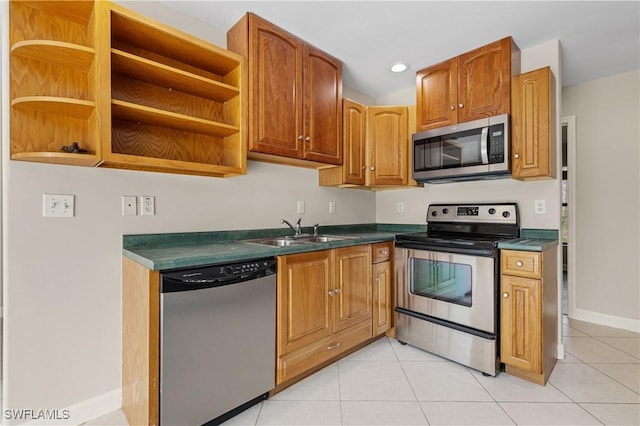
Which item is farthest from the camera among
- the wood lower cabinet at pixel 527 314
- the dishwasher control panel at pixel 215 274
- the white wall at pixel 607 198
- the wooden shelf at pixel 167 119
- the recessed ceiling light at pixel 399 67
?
the white wall at pixel 607 198

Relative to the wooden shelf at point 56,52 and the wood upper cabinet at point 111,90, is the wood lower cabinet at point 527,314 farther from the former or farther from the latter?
the wooden shelf at point 56,52

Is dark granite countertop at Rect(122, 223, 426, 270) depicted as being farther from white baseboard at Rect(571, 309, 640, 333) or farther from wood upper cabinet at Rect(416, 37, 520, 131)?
white baseboard at Rect(571, 309, 640, 333)

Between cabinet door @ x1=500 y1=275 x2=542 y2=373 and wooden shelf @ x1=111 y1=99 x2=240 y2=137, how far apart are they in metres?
2.12

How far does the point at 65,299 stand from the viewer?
158 centimetres

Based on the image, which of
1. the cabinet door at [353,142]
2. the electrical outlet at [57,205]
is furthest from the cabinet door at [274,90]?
the electrical outlet at [57,205]

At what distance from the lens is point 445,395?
1862 millimetres

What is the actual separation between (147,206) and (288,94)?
1214mm

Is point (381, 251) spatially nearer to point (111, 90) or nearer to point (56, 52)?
point (111, 90)

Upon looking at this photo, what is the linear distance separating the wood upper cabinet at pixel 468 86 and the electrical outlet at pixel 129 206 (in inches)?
92.6

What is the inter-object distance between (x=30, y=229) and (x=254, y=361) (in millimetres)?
1307

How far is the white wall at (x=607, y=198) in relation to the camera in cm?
281

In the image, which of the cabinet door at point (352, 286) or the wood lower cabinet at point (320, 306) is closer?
the wood lower cabinet at point (320, 306)

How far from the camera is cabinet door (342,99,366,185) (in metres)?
2.71

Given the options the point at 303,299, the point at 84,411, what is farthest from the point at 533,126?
the point at 84,411
